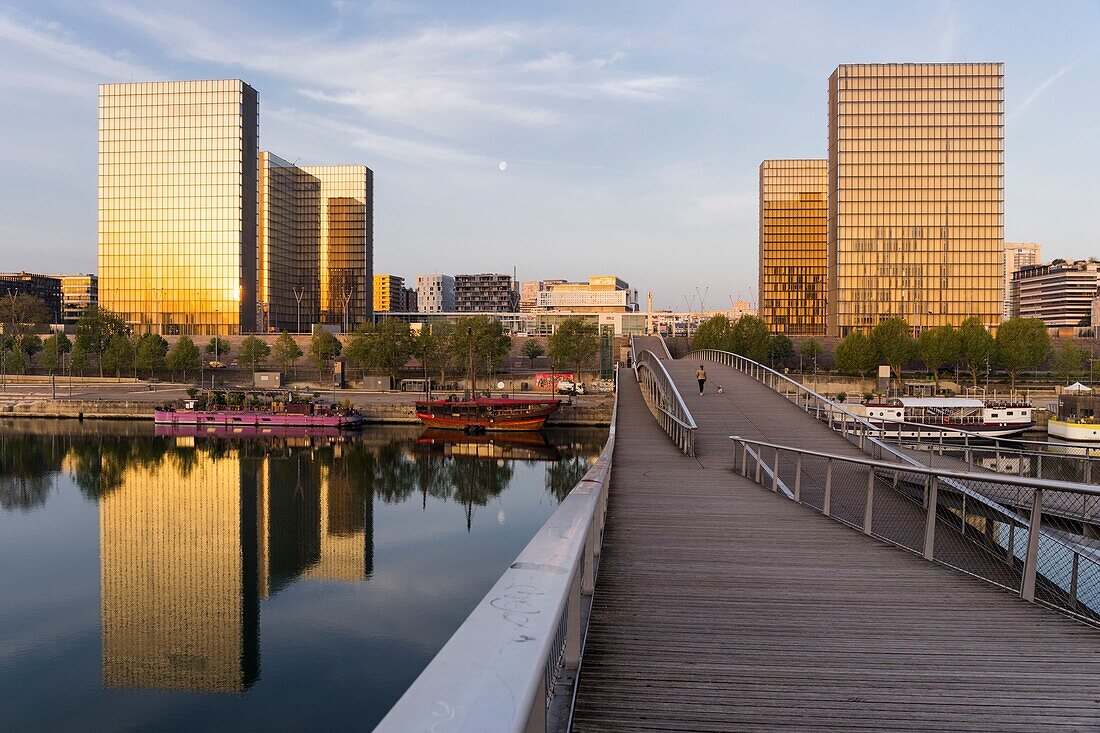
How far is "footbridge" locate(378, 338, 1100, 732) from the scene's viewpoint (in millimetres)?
2350

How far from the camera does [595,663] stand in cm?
493

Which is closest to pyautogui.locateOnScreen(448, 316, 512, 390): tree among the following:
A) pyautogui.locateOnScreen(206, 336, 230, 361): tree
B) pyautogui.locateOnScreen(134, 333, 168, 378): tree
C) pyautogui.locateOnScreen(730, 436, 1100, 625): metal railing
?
pyautogui.locateOnScreen(134, 333, 168, 378): tree

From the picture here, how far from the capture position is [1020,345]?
71.2m

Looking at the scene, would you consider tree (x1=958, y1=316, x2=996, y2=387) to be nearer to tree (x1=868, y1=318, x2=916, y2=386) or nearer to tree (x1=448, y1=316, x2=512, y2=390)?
tree (x1=868, y1=318, x2=916, y2=386)

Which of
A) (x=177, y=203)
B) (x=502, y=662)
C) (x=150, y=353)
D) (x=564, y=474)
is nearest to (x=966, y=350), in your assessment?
(x=564, y=474)

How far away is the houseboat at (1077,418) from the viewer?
46.3 meters

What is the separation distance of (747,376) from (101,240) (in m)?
109

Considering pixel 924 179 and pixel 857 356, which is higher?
pixel 924 179

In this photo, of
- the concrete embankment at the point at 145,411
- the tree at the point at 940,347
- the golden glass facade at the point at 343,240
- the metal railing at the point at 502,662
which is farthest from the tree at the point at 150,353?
the metal railing at the point at 502,662

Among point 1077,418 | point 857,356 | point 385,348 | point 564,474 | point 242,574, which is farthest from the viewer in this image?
point 385,348

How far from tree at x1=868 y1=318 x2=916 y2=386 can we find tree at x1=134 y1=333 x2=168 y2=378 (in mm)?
75746

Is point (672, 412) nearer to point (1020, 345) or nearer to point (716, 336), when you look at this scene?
point (1020, 345)

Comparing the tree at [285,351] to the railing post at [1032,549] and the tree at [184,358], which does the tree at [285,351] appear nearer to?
the tree at [184,358]

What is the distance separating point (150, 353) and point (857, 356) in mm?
74857
